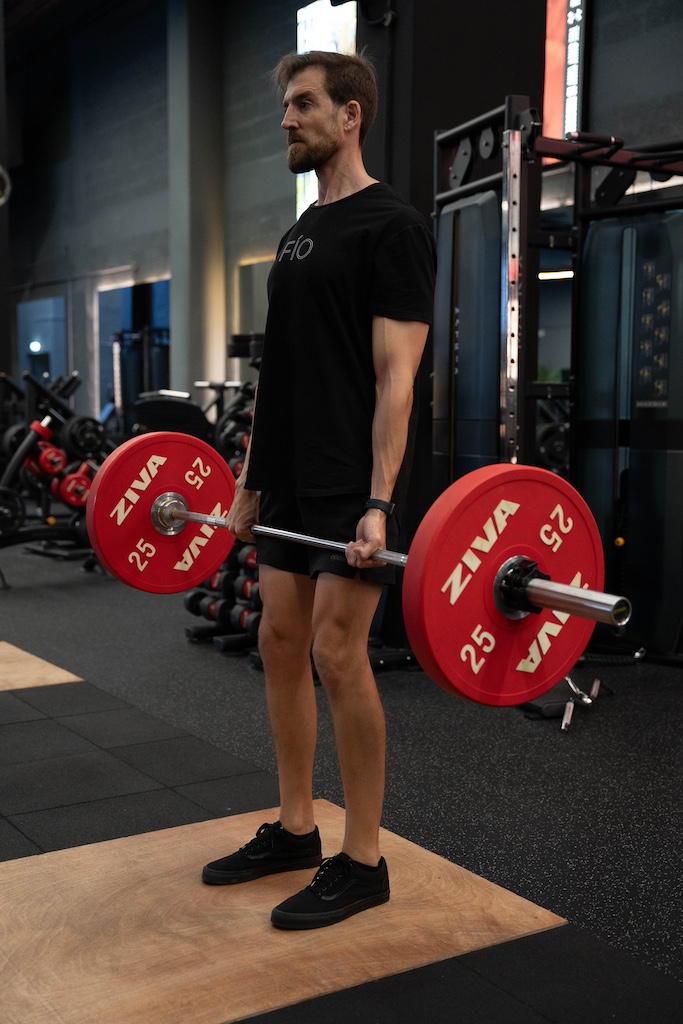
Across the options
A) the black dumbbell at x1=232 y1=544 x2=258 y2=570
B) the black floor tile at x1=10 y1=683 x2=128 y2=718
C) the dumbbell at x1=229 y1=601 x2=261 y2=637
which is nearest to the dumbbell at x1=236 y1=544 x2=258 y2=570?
the black dumbbell at x1=232 y1=544 x2=258 y2=570

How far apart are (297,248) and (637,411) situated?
238cm

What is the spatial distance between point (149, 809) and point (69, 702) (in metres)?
1.02

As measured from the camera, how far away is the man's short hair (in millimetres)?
1653

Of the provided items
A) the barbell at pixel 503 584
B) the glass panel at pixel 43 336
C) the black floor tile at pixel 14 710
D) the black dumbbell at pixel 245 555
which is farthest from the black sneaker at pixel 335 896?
the glass panel at pixel 43 336

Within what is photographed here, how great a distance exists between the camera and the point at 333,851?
2.01 meters

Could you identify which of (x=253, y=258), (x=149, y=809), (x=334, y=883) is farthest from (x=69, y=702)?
(x=253, y=258)

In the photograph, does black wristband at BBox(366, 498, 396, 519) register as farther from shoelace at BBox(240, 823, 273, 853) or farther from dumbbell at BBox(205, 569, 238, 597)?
dumbbell at BBox(205, 569, 238, 597)

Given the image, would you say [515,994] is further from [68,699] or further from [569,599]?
[68,699]

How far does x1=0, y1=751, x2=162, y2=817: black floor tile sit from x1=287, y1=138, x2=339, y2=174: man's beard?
4.91ft

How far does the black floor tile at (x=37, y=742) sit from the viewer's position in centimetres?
270

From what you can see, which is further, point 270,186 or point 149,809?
point 270,186

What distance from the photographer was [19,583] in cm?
559

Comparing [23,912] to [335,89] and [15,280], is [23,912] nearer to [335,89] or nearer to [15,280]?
[335,89]

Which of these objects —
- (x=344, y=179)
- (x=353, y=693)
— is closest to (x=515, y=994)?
(x=353, y=693)
